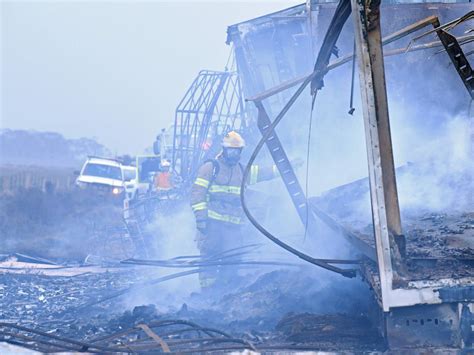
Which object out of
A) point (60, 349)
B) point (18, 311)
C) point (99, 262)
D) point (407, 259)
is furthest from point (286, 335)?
point (99, 262)

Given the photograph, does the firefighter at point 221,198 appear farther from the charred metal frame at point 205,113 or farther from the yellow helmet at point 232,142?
the charred metal frame at point 205,113

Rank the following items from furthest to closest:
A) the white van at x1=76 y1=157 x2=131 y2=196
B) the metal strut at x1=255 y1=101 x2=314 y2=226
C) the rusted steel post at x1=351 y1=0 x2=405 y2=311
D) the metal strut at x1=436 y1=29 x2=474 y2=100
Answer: the white van at x1=76 y1=157 x2=131 y2=196, the metal strut at x1=255 y1=101 x2=314 y2=226, the metal strut at x1=436 y1=29 x2=474 y2=100, the rusted steel post at x1=351 y1=0 x2=405 y2=311

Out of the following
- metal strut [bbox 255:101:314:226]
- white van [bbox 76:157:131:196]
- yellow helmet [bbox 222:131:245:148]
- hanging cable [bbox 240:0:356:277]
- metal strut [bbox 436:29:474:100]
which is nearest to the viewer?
hanging cable [bbox 240:0:356:277]

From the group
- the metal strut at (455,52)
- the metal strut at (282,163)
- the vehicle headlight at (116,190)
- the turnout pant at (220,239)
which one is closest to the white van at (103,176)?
the vehicle headlight at (116,190)

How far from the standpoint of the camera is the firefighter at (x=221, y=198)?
276 inches

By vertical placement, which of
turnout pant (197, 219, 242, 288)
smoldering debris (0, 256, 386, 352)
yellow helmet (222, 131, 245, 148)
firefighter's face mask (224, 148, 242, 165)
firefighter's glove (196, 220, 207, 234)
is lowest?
smoldering debris (0, 256, 386, 352)

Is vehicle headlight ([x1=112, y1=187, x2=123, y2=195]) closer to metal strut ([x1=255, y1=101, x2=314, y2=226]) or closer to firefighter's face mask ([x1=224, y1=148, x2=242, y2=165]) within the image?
firefighter's face mask ([x1=224, y1=148, x2=242, y2=165])

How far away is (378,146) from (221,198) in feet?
13.3

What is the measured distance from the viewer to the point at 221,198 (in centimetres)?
713

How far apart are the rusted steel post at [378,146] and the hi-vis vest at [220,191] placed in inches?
153

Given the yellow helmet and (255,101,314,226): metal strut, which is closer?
(255,101,314,226): metal strut

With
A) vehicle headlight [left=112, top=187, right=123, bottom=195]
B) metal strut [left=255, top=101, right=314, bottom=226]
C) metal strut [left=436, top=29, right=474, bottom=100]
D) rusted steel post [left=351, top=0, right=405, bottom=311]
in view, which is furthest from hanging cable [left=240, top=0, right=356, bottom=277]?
vehicle headlight [left=112, top=187, right=123, bottom=195]

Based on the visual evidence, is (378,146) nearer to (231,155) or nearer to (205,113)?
(231,155)

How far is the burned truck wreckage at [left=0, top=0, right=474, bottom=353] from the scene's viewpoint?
128 inches
